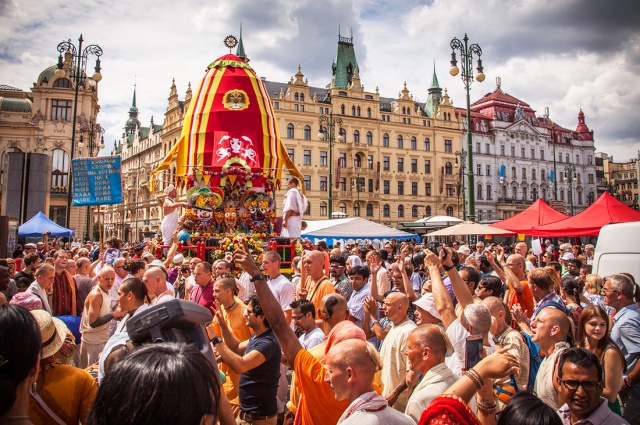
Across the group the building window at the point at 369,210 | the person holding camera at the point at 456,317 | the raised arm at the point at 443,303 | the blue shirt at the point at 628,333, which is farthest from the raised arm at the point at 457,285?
the building window at the point at 369,210

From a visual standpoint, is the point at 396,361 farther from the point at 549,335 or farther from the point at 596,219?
the point at 596,219

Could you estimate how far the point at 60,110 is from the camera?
46.6 metres

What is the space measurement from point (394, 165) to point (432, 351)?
55421 millimetres

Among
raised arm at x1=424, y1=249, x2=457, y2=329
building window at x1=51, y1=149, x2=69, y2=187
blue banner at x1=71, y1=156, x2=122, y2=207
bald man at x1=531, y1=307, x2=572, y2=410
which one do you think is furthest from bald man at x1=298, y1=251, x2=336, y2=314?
building window at x1=51, y1=149, x2=69, y2=187

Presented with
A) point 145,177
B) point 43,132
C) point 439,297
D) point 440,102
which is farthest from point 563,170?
point 439,297

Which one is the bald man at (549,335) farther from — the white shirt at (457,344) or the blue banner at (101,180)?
the blue banner at (101,180)

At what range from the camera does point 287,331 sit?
3.37 metres

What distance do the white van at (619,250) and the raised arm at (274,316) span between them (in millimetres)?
6080

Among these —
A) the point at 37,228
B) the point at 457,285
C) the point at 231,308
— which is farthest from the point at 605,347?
the point at 37,228

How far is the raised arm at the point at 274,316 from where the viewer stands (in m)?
3.36

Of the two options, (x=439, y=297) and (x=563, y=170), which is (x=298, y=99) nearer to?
(x=563, y=170)

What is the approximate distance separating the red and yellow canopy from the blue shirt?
42.0 feet

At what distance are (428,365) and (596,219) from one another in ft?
41.9

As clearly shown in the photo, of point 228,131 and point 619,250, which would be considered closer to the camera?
point 619,250
